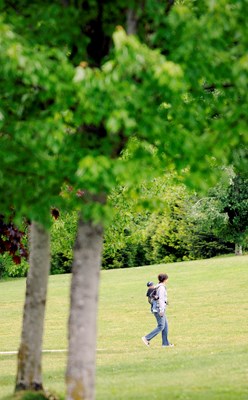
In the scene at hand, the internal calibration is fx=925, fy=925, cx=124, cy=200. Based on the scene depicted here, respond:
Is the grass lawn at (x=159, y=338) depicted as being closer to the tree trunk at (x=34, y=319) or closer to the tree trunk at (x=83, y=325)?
the tree trunk at (x=34, y=319)

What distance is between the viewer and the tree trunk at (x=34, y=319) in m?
12.6

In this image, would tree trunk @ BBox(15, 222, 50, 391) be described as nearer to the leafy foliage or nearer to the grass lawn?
the grass lawn

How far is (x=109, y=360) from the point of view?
73.9 feet

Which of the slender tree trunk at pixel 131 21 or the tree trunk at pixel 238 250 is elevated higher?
the tree trunk at pixel 238 250

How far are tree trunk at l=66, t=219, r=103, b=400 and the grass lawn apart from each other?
261cm

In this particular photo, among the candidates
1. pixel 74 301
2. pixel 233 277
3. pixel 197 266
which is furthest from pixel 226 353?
pixel 197 266

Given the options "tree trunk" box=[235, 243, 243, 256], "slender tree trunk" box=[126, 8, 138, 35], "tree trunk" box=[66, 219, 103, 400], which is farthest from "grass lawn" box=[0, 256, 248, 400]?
"tree trunk" box=[235, 243, 243, 256]

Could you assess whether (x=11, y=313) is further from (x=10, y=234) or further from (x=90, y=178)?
(x=90, y=178)

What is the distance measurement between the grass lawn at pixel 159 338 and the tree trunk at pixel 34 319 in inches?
18.9

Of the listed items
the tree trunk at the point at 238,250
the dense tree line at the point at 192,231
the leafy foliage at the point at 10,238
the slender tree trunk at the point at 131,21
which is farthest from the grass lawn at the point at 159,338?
the tree trunk at the point at 238,250

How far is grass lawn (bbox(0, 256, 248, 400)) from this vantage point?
1499 centimetres

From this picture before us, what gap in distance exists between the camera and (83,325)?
10.3 m

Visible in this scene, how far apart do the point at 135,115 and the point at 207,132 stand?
101 centimetres

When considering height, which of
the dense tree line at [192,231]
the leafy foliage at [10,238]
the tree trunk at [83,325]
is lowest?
the tree trunk at [83,325]
